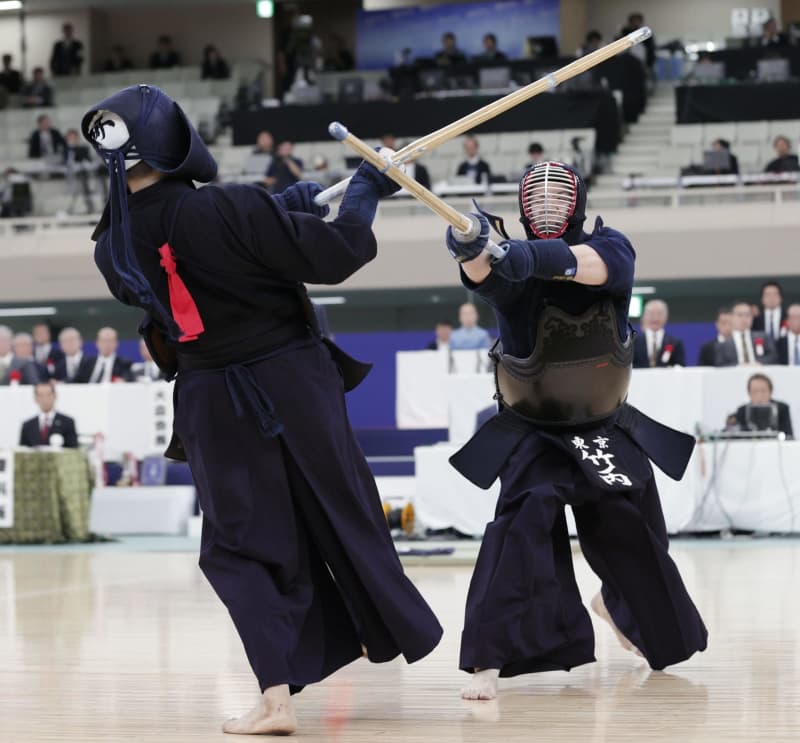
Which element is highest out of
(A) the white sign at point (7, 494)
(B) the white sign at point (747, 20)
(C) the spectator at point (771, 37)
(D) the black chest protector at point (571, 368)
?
(B) the white sign at point (747, 20)

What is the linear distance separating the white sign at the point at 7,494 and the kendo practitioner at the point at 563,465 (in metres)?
8.13

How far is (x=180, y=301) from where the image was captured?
4008 mm

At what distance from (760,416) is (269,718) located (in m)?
8.27

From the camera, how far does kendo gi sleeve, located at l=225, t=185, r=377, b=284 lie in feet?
12.8

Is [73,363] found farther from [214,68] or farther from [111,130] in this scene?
[214,68]

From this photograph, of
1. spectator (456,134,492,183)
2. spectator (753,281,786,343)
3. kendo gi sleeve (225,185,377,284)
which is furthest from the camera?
spectator (456,134,492,183)

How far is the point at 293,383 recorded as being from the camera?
4062mm

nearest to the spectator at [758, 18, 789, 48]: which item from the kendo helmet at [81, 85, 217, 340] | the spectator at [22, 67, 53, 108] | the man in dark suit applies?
the spectator at [22, 67, 53, 108]

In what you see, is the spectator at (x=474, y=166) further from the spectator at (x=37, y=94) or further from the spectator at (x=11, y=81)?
the spectator at (x=11, y=81)

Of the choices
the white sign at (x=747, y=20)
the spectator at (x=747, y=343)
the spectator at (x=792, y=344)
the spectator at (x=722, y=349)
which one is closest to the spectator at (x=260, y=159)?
the spectator at (x=722, y=349)

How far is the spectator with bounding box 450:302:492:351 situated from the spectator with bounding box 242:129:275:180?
5.51 metres

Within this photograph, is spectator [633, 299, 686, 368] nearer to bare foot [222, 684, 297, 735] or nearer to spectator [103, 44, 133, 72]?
bare foot [222, 684, 297, 735]

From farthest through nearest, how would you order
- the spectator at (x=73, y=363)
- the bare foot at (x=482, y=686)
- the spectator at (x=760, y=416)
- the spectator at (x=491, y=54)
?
the spectator at (x=491, y=54) < the spectator at (x=73, y=363) < the spectator at (x=760, y=416) < the bare foot at (x=482, y=686)

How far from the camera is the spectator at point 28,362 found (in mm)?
14281
